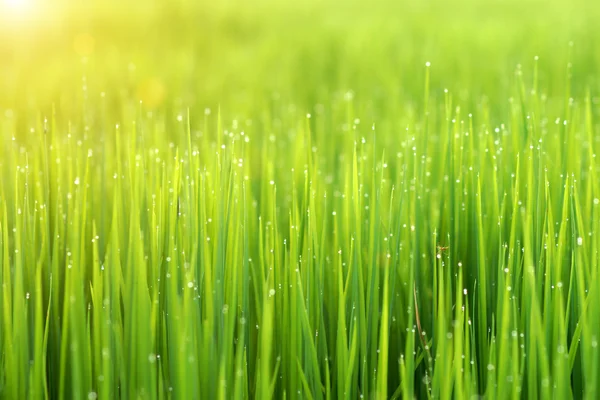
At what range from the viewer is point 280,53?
3.43 m

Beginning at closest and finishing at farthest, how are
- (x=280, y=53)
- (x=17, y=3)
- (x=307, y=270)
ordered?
(x=307, y=270) → (x=280, y=53) → (x=17, y=3)

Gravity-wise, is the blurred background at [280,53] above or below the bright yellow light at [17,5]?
below

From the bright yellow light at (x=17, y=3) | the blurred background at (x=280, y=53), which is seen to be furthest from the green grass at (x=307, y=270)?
the bright yellow light at (x=17, y=3)

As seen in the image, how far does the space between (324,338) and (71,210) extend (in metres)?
0.54

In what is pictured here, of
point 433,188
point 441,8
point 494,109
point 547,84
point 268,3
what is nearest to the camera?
point 433,188

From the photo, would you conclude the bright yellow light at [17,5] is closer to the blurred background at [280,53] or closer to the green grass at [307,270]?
the blurred background at [280,53]

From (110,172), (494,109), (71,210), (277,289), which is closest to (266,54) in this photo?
(494,109)

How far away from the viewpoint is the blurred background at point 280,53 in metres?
2.83

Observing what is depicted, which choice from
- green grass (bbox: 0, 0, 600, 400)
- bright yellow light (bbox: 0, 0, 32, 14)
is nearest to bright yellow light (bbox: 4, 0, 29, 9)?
bright yellow light (bbox: 0, 0, 32, 14)

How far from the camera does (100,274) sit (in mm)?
1050

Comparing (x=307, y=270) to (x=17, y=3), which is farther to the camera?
(x=17, y=3)

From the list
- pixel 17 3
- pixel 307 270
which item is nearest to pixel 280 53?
pixel 17 3

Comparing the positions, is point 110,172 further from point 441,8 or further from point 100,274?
point 441,8

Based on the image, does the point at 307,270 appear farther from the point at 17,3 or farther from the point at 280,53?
the point at 17,3
